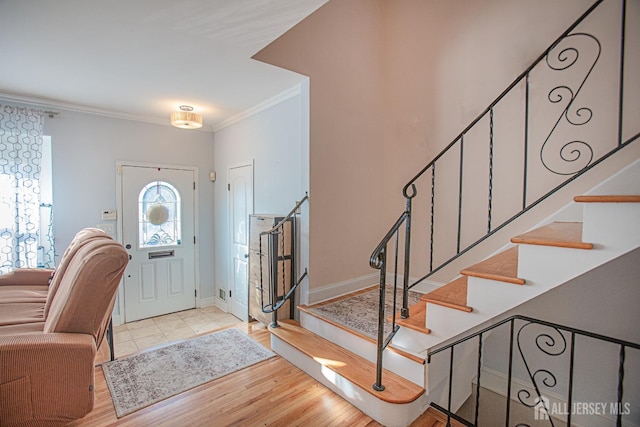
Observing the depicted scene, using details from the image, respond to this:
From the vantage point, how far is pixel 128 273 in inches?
167

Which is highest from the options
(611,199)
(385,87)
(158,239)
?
(385,87)

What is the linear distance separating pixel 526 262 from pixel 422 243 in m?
1.74

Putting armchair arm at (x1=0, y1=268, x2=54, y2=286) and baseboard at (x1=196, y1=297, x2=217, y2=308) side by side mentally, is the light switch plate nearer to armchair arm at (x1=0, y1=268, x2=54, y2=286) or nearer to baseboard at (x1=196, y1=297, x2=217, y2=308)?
armchair arm at (x1=0, y1=268, x2=54, y2=286)

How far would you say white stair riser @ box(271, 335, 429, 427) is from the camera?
197 centimetres

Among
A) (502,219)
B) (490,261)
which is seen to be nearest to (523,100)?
(502,219)

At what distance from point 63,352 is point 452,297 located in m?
2.33

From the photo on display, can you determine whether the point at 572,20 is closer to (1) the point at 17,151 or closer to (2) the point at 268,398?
(2) the point at 268,398

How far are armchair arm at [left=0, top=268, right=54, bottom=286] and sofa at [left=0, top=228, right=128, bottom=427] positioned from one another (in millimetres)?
1233

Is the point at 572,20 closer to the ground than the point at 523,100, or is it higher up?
higher up

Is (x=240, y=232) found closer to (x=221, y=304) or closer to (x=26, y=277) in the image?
(x=221, y=304)

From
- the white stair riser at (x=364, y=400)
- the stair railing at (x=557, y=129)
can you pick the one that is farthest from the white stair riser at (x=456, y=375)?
the stair railing at (x=557, y=129)

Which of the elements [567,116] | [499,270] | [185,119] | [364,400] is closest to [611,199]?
[499,270]

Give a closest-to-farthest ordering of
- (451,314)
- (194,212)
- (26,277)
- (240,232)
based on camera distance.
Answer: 1. (451,314)
2. (26,277)
3. (240,232)
4. (194,212)

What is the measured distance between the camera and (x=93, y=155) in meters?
3.96
